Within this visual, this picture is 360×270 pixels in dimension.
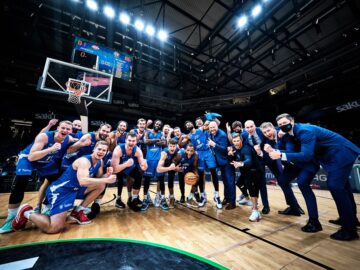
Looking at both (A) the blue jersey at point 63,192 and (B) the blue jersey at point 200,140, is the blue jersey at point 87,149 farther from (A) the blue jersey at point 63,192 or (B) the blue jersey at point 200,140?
(B) the blue jersey at point 200,140

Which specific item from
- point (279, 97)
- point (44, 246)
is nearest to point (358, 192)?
point (279, 97)

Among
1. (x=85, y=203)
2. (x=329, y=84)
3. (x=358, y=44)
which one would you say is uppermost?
(x=358, y=44)

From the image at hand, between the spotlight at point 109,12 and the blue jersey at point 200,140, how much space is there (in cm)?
760

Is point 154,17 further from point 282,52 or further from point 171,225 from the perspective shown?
point 171,225

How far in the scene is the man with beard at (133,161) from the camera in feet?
12.4

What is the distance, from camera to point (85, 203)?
11.4ft

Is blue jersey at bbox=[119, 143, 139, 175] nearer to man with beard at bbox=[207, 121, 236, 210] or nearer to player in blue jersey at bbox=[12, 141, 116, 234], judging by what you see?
player in blue jersey at bbox=[12, 141, 116, 234]

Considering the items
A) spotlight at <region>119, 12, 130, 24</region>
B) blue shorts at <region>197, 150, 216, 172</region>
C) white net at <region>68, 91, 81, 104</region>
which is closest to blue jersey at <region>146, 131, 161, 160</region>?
blue shorts at <region>197, 150, 216, 172</region>

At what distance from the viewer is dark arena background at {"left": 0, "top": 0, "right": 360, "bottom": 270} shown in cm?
211

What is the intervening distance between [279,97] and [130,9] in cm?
1195

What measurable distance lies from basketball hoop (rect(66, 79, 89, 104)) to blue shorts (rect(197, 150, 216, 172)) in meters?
5.61

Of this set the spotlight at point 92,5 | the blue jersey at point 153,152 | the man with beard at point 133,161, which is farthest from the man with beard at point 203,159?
the spotlight at point 92,5

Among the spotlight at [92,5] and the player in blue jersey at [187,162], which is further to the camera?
the spotlight at [92,5]

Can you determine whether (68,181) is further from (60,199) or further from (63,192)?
(60,199)
